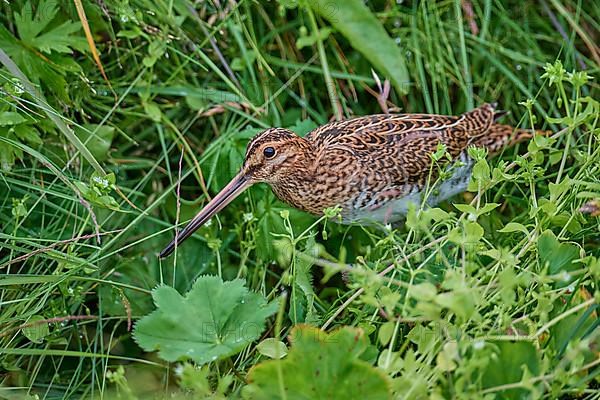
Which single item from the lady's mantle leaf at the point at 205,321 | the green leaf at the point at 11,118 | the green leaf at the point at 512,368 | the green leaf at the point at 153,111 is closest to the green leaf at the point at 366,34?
the green leaf at the point at 153,111

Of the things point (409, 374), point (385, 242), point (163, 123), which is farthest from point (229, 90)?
point (409, 374)

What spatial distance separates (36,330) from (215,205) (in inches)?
27.1

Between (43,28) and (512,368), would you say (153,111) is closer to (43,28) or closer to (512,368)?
(43,28)

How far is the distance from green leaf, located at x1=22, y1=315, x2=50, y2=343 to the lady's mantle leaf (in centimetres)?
43

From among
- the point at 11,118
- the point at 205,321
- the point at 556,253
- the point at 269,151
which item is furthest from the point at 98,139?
A: the point at 556,253

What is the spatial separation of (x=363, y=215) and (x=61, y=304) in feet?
3.39

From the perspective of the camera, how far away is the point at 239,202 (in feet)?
10.6

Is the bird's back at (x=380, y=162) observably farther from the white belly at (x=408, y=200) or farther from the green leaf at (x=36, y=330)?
the green leaf at (x=36, y=330)

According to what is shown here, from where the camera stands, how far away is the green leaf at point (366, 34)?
3.42m

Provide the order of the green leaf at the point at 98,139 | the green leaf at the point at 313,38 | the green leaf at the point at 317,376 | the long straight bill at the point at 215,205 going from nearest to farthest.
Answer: the green leaf at the point at 317,376 → the long straight bill at the point at 215,205 → the green leaf at the point at 98,139 → the green leaf at the point at 313,38

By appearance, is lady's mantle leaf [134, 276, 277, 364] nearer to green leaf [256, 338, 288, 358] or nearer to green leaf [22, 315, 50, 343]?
green leaf [256, 338, 288, 358]

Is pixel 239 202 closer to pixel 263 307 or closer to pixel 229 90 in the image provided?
pixel 229 90

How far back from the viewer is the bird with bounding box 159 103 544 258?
2.92m

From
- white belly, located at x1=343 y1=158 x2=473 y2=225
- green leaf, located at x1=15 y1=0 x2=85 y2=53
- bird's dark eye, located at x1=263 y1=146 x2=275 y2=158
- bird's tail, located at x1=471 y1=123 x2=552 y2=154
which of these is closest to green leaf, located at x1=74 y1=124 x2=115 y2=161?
green leaf, located at x1=15 y1=0 x2=85 y2=53
